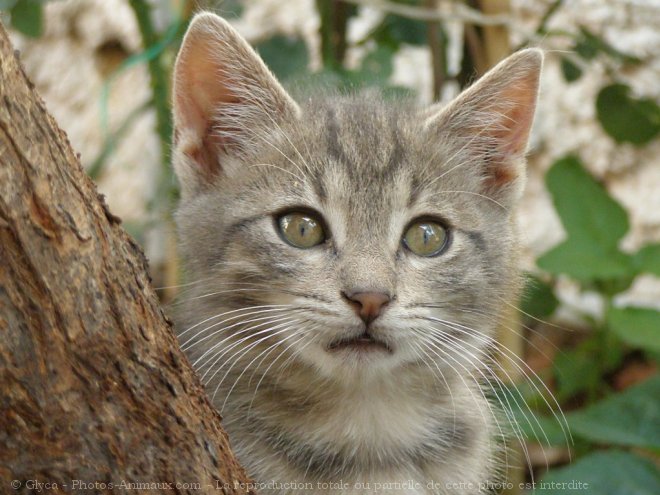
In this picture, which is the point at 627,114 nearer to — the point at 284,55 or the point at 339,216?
the point at 284,55

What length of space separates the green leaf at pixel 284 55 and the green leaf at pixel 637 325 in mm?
1479

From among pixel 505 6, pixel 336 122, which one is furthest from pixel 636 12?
pixel 336 122

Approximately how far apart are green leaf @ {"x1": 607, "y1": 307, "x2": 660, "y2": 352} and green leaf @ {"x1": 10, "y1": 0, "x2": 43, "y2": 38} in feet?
7.86

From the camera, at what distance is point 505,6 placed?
3451 mm

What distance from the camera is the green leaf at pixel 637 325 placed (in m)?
2.87

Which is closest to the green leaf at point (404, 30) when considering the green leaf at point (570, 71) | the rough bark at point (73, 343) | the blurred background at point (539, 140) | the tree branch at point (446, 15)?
the blurred background at point (539, 140)

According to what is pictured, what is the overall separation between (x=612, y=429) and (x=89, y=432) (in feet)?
7.06

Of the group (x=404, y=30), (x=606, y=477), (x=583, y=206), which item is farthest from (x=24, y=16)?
(x=606, y=477)

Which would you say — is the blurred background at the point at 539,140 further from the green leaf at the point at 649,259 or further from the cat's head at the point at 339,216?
the cat's head at the point at 339,216

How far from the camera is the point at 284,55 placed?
11.2 feet

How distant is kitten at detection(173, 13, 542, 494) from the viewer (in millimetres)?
2027

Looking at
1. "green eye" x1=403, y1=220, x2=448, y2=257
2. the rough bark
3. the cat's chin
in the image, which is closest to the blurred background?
"green eye" x1=403, y1=220, x2=448, y2=257

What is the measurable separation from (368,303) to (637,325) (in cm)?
146

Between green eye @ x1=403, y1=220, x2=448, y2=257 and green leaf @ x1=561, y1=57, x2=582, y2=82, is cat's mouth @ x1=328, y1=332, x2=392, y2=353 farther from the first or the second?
green leaf @ x1=561, y1=57, x2=582, y2=82
